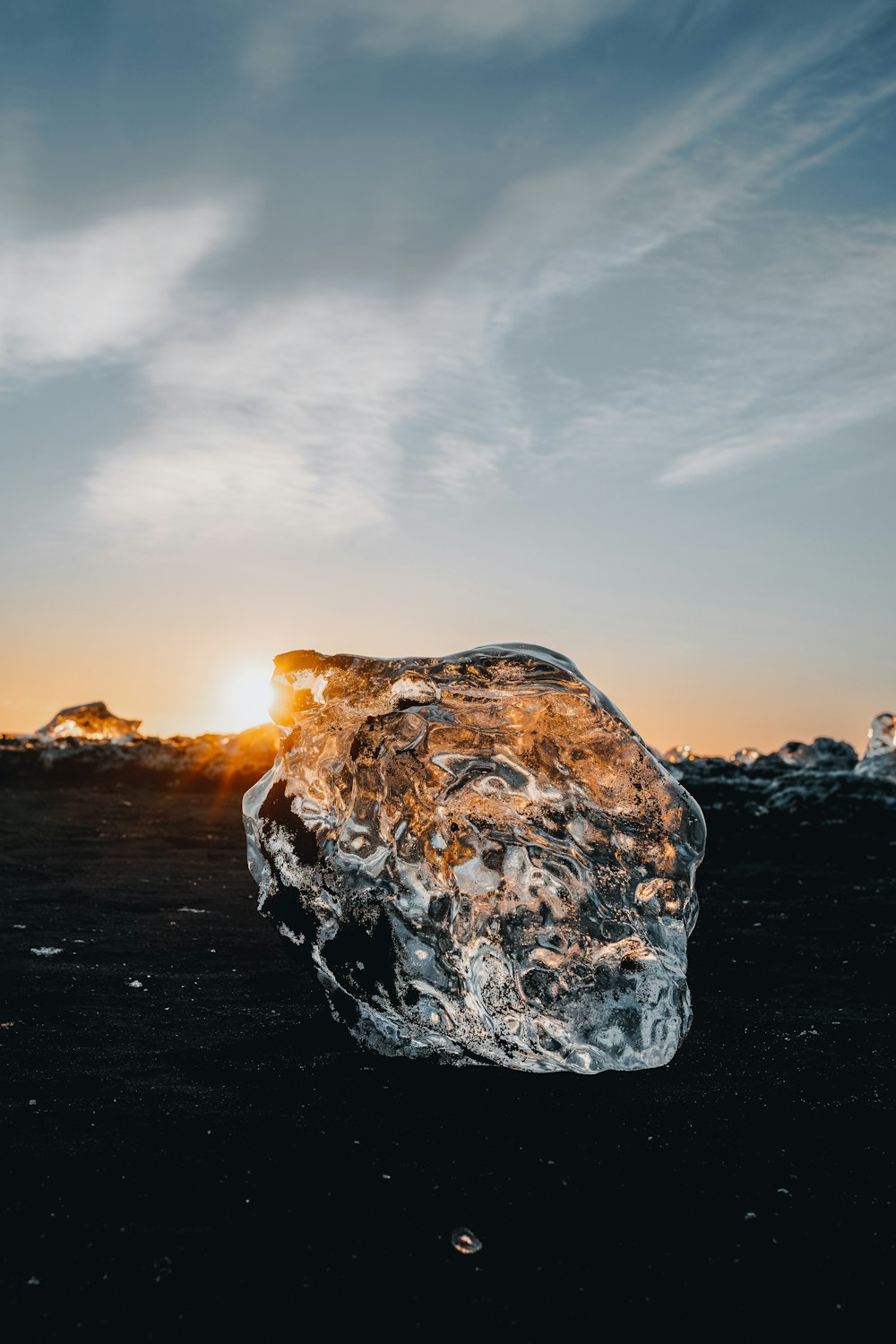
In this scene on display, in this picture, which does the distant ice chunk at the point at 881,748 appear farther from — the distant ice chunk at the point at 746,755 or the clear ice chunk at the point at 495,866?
the clear ice chunk at the point at 495,866

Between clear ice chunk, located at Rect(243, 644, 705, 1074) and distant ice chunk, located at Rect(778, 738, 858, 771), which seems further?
distant ice chunk, located at Rect(778, 738, 858, 771)

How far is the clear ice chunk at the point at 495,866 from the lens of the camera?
2859 millimetres

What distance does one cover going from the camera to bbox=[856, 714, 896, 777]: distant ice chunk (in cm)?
1171

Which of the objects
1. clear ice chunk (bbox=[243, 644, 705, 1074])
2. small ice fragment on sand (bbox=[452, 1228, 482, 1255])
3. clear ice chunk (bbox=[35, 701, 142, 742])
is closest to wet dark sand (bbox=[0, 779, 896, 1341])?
small ice fragment on sand (bbox=[452, 1228, 482, 1255])

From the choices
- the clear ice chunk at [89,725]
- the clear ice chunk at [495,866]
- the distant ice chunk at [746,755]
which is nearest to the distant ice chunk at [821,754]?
the distant ice chunk at [746,755]

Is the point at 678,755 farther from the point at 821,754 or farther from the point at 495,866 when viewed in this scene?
the point at 495,866

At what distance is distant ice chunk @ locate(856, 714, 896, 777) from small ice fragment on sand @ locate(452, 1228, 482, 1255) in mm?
10371

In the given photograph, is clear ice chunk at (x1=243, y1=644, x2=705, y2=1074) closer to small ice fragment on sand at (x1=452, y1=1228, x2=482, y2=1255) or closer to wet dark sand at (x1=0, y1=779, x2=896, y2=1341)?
wet dark sand at (x1=0, y1=779, x2=896, y2=1341)

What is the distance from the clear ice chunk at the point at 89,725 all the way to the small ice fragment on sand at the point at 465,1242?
1239 centimetres

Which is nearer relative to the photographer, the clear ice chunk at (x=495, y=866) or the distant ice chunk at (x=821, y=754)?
the clear ice chunk at (x=495, y=866)

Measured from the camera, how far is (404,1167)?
243cm

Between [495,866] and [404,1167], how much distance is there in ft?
2.87

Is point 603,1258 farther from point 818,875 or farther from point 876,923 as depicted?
point 818,875

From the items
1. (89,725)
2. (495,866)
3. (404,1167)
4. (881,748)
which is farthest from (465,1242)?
(89,725)
